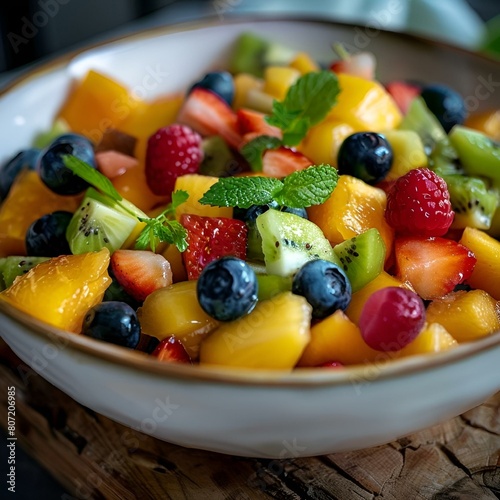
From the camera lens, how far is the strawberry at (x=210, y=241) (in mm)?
1362

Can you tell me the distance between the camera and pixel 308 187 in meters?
1.41

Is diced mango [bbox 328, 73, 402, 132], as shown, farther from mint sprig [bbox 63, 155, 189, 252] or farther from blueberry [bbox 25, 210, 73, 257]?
blueberry [bbox 25, 210, 73, 257]

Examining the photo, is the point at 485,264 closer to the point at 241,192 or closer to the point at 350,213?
the point at 350,213

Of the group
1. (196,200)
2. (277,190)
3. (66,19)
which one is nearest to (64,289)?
(196,200)

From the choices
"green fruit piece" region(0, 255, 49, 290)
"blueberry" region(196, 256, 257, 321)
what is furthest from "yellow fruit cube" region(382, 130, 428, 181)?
"green fruit piece" region(0, 255, 49, 290)

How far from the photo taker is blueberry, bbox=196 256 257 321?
3.88 ft

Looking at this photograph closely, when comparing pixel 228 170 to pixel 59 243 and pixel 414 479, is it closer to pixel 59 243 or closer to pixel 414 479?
pixel 59 243

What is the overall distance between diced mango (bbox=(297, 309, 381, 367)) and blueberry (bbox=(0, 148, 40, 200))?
94 centimetres

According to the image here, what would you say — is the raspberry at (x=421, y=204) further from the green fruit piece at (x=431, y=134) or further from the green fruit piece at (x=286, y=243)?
the green fruit piece at (x=431, y=134)

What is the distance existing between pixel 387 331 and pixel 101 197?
723 millimetres

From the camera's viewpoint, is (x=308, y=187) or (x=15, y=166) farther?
(x=15, y=166)

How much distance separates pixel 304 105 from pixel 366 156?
262mm

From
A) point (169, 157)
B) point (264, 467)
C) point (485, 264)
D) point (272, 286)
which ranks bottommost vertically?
point (264, 467)

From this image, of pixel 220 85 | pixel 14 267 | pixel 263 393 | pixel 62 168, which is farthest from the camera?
pixel 220 85
